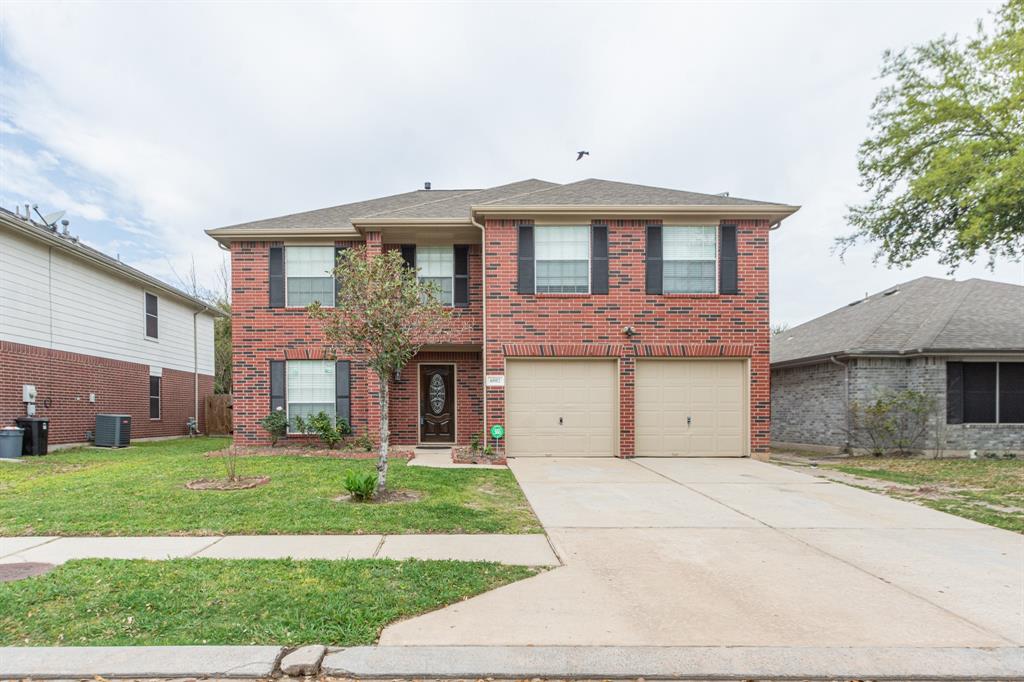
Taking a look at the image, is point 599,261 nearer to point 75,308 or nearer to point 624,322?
point 624,322

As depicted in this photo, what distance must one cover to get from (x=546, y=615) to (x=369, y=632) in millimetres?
1125

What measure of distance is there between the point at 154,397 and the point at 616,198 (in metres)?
15.7

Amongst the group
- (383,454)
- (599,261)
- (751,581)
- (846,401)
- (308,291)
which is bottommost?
(751,581)

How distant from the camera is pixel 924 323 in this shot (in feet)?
45.8

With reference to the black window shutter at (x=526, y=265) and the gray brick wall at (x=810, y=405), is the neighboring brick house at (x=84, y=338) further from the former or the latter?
the gray brick wall at (x=810, y=405)

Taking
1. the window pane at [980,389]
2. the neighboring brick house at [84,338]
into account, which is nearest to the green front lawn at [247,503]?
the neighboring brick house at [84,338]

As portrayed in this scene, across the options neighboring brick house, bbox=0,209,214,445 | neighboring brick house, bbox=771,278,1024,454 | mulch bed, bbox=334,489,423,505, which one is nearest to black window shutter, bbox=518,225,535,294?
mulch bed, bbox=334,489,423,505

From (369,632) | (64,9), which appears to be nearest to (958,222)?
(369,632)

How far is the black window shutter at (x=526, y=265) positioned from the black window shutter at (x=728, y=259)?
409 cm

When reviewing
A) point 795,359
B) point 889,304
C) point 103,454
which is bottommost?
point 103,454

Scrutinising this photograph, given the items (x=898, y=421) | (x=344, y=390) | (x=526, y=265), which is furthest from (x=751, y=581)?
(x=898, y=421)

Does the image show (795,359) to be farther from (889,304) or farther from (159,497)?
(159,497)

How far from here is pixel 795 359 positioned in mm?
14984

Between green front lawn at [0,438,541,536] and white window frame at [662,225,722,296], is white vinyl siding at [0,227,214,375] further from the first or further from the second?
white window frame at [662,225,722,296]
